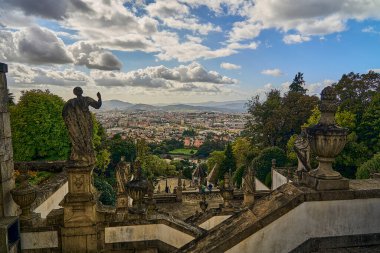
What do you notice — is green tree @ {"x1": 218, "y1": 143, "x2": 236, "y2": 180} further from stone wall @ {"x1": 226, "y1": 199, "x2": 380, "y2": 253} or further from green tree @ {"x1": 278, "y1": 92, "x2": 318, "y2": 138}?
stone wall @ {"x1": 226, "y1": 199, "x2": 380, "y2": 253}

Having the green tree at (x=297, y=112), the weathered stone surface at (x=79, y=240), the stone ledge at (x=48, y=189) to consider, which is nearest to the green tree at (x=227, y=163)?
the green tree at (x=297, y=112)

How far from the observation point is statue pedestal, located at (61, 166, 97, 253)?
7.08m

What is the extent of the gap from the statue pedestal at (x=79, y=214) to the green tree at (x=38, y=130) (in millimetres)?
19238

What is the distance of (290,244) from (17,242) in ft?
19.5

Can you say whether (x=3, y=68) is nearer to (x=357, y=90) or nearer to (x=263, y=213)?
(x=263, y=213)

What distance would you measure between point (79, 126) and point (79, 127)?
0.02 m

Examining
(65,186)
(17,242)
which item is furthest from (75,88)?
(65,186)

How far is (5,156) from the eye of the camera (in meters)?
6.97

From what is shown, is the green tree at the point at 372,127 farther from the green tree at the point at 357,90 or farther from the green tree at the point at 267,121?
the green tree at the point at 267,121

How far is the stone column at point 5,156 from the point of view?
22.5 ft

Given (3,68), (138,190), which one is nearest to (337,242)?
(138,190)

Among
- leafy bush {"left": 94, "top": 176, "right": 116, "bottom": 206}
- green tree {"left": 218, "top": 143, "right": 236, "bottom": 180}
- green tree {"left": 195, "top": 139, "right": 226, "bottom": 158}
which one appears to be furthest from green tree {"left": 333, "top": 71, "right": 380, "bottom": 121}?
green tree {"left": 195, "top": 139, "right": 226, "bottom": 158}

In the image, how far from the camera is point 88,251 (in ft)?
23.7

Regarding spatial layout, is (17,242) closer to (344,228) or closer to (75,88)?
(75,88)
